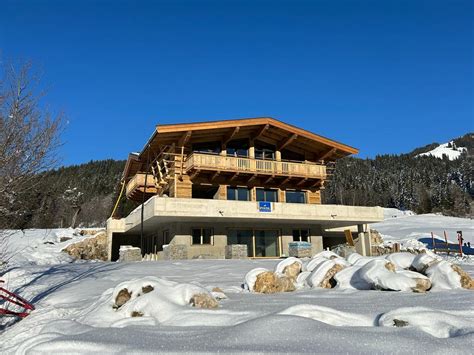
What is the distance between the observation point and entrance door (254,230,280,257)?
24938 mm

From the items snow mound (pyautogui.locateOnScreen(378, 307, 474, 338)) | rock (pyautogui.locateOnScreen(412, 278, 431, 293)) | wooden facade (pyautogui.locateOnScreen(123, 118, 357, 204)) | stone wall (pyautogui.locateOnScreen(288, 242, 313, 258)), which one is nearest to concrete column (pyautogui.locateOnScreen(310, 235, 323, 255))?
stone wall (pyautogui.locateOnScreen(288, 242, 313, 258))

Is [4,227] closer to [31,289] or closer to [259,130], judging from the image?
[31,289]

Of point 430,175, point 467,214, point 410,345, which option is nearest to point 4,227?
point 410,345

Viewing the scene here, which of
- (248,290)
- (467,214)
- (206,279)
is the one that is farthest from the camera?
(467,214)

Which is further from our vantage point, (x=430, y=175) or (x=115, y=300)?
(x=430, y=175)

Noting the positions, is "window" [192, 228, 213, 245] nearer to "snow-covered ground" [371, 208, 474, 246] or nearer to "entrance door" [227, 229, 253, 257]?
"entrance door" [227, 229, 253, 257]

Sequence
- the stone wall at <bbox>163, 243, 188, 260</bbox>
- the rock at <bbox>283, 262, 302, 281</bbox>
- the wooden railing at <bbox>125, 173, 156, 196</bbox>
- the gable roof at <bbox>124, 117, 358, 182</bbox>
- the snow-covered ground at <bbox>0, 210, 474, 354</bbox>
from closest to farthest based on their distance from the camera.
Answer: the snow-covered ground at <bbox>0, 210, 474, 354</bbox>
the rock at <bbox>283, 262, 302, 281</bbox>
the stone wall at <bbox>163, 243, 188, 260</bbox>
the gable roof at <bbox>124, 117, 358, 182</bbox>
the wooden railing at <bbox>125, 173, 156, 196</bbox>

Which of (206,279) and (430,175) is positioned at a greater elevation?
(430,175)

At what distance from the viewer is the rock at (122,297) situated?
6738 mm

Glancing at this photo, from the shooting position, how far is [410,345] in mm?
3566

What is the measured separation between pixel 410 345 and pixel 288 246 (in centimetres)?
2198

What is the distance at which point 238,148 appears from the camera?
26734mm

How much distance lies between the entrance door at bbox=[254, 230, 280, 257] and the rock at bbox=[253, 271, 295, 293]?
641 inches

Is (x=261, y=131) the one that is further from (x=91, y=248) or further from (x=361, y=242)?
(x=91, y=248)
